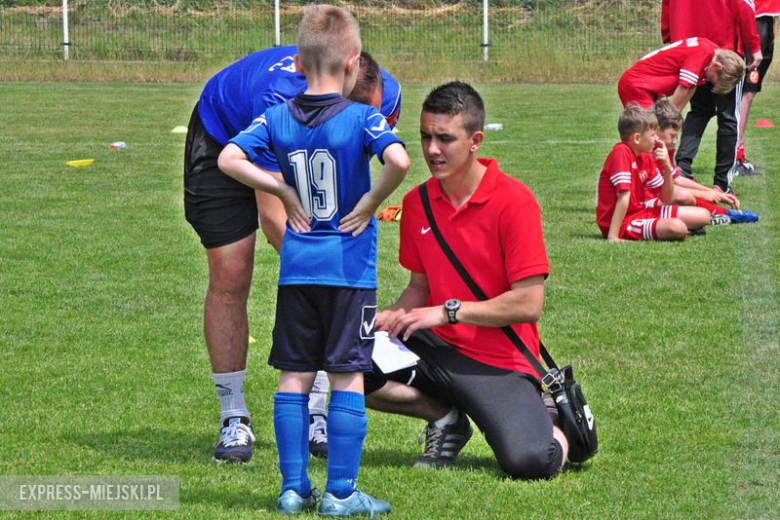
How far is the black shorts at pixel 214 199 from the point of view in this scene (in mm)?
5086

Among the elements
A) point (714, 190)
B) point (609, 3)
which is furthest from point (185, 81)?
point (714, 190)

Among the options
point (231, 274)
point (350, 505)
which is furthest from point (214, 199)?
point (350, 505)

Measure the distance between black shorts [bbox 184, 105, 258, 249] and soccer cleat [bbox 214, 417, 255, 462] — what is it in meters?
0.72

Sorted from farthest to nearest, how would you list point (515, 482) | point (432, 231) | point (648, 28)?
point (648, 28) < point (432, 231) < point (515, 482)

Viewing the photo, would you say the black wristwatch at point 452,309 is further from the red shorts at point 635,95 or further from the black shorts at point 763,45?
the black shorts at point 763,45

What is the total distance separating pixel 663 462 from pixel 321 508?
4.48 ft

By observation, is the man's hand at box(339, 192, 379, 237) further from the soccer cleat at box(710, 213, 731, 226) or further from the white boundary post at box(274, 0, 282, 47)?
the white boundary post at box(274, 0, 282, 47)

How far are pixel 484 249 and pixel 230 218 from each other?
1.03 meters

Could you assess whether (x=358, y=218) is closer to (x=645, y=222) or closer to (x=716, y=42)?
(x=645, y=222)

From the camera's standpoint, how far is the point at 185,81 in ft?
100

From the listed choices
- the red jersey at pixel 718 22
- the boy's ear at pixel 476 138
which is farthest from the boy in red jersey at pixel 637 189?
the boy's ear at pixel 476 138

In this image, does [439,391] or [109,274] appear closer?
[439,391]

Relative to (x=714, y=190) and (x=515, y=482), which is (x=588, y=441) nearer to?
(x=515, y=482)

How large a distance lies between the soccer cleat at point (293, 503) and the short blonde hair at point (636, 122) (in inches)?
221
